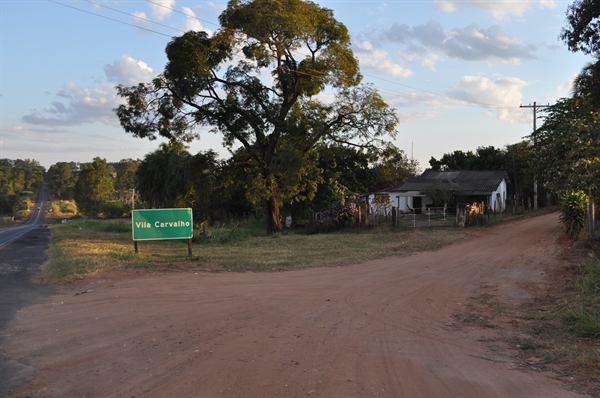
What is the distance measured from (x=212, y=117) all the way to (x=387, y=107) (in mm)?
9792

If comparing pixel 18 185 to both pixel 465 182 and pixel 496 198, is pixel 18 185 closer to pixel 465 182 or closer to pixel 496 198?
pixel 465 182

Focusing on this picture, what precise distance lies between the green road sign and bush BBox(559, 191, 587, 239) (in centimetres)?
1474

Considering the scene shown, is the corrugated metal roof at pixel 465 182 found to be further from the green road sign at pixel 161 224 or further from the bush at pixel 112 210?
the bush at pixel 112 210

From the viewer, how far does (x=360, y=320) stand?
25.8 feet

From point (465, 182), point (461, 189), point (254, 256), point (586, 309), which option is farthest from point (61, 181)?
point (586, 309)

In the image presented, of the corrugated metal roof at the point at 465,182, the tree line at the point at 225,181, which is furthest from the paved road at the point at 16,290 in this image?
the corrugated metal roof at the point at 465,182

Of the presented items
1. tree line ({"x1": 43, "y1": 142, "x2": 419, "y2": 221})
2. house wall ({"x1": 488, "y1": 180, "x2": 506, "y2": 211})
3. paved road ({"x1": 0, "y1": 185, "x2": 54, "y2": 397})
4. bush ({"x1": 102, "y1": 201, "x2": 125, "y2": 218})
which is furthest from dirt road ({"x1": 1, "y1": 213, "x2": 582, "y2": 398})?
bush ({"x1": 102, "y1": 201, "x2": 125, "y2": 218})

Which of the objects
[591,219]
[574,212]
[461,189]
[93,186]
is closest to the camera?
[591,219]

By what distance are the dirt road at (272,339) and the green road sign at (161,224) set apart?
357 cm

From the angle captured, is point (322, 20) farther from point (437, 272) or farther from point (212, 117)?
point (437, 272)

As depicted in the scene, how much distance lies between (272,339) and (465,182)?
46.4 meters

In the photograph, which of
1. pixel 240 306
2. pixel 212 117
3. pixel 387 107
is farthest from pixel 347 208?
pixel 240 306

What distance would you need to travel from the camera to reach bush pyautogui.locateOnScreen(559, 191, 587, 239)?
64.7 ft

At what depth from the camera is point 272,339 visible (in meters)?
6.73
